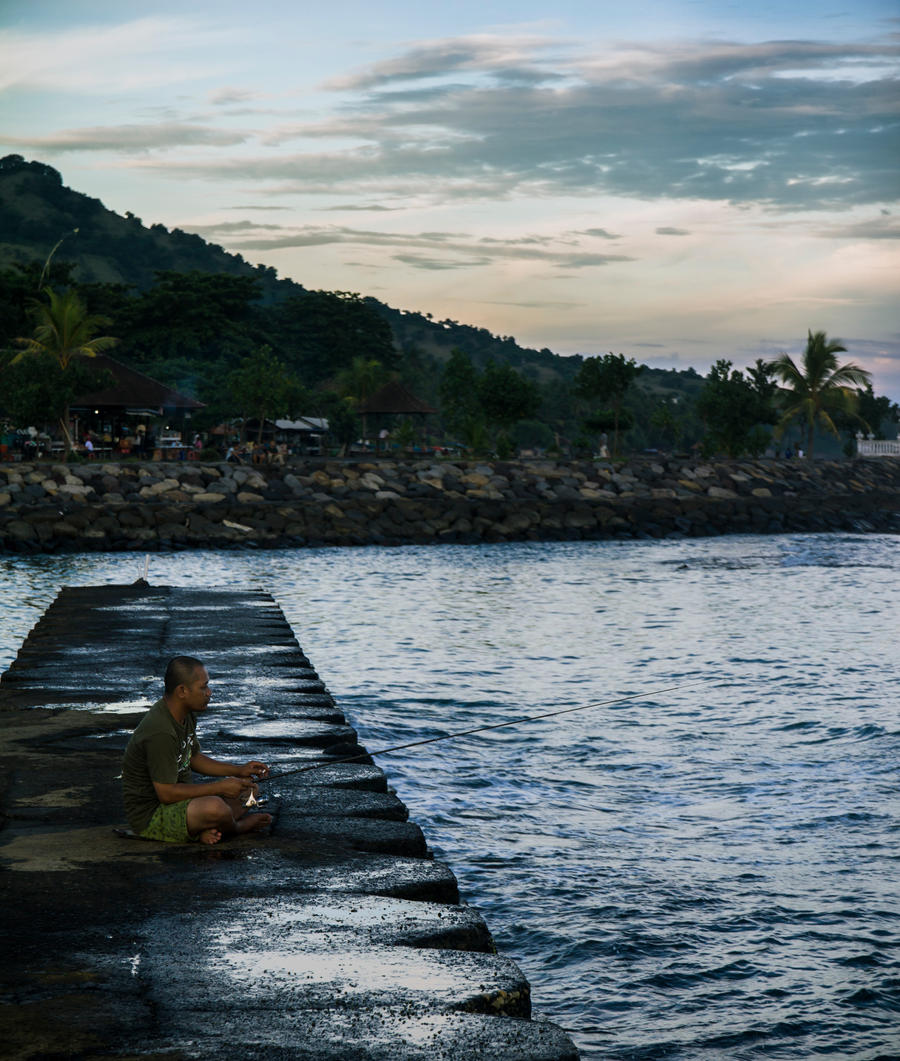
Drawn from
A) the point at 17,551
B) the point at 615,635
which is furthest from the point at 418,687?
the point at 17,551

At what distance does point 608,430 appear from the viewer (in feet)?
212

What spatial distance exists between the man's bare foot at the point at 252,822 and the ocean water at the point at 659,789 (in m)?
1.72

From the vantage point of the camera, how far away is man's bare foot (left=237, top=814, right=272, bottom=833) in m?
6.08

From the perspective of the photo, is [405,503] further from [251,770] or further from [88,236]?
[88,236]

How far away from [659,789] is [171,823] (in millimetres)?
5751

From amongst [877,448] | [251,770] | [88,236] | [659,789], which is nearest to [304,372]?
[877,448]

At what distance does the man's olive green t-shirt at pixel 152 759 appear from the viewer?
18.6ft

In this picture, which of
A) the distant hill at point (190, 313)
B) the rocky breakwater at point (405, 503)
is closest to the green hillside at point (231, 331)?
the distant hill at point (190, 313)

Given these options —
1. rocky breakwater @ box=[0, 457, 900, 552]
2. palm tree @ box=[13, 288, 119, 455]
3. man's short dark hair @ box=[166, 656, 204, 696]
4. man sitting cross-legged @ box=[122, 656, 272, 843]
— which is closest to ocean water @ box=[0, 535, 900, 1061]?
man sitting cross-legged @ box=[122, 656, 272, 843]

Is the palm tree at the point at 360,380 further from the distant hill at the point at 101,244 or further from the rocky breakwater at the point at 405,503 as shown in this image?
the distant hill at the point at 101,244

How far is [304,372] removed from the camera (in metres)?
84.9

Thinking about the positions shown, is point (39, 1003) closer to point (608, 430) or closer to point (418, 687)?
point (418, 687)

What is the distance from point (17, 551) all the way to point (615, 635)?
19.3 metres

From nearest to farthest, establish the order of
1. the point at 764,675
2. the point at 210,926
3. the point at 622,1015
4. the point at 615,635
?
the point at 210,926 → the point at 622,1015 → the point at 764,675 → the point at 615,635
